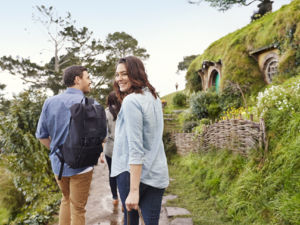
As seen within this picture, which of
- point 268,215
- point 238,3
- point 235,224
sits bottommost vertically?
point 235,224

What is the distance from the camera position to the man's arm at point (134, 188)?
1503mm

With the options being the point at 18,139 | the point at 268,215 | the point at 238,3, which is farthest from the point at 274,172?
the point at 238,3

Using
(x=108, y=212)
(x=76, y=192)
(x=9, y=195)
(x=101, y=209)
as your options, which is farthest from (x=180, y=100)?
(x=76, y=192)

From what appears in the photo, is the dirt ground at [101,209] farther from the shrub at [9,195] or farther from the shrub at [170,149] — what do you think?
the shrub at [170,149]

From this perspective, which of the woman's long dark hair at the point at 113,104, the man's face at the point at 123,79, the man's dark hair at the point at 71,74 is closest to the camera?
the man's face at the point at 123,79

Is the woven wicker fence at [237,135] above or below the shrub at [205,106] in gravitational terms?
below

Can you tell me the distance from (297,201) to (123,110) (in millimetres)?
2429

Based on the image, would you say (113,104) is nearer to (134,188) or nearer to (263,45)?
(134,188)

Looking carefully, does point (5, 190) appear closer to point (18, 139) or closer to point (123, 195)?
point (18, 139)

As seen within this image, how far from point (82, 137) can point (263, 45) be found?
11.0m

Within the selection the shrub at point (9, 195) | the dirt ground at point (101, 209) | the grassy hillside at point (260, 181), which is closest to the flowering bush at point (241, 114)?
the grassy hillside at point (260, 181)

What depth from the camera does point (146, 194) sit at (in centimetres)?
164

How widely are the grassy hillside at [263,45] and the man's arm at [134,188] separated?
8.78 metres

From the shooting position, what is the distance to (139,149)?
5.05 ft
